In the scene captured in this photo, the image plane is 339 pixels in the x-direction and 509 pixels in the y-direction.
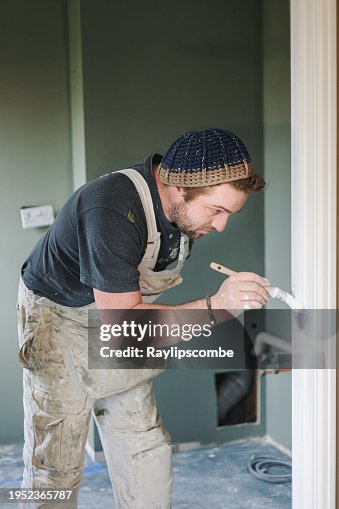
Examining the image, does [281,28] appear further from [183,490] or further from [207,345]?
[183,490]

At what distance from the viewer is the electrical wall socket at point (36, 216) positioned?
8.30 feet

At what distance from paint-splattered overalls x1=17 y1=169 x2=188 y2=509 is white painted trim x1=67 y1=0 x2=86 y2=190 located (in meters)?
0.88

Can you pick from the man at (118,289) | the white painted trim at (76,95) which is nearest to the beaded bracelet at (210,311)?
the man at (118,289)

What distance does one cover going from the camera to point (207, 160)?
4.36ft

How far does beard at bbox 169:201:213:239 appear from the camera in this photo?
1425mm

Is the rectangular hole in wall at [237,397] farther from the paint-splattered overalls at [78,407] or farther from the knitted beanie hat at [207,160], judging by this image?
the knitted beanie hat at [207,160]

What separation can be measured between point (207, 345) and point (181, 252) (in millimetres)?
1107

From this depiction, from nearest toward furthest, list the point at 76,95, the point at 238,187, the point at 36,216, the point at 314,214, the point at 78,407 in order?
the point at 314,214 → the point at 238,187 → the point at 78,407 → the point at 76,95 → the point at 36,216

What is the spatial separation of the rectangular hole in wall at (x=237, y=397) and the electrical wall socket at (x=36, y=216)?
3.16 ft

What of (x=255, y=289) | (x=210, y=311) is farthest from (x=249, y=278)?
(x=210, y=311)

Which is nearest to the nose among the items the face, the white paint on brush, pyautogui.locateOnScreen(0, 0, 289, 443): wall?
the face

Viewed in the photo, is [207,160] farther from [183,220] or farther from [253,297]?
[253,297]

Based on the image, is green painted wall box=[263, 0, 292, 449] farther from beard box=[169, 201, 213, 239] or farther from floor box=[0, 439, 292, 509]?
beard box=[169, 201, 213, 239]

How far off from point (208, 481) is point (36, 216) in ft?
4.08
